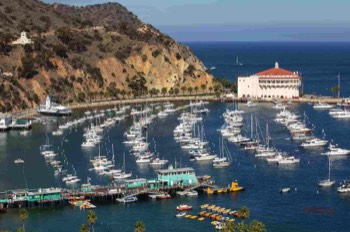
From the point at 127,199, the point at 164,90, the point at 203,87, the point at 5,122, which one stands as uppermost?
the point at 203,87

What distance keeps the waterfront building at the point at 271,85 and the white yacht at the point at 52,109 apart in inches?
1788

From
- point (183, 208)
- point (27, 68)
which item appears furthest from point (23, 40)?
point (183, 208)

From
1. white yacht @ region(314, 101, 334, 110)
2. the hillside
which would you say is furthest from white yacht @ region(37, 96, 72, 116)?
white yacht @ region(314, 101, 334, 110)

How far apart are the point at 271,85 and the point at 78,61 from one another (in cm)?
4562

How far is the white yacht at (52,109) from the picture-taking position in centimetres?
13938

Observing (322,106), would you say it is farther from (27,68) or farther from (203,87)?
(27,68)

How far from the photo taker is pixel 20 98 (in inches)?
5659

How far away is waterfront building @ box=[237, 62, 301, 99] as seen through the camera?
6398 inches

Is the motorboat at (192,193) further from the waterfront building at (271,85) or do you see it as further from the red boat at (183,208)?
the waterfront building at (271,85)

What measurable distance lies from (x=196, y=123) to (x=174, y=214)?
195 ft

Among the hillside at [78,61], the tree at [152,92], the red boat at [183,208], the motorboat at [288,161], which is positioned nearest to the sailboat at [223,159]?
the motorboat at [288,161]

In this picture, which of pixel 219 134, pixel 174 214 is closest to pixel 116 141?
pixel 219 134

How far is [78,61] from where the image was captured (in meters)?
168

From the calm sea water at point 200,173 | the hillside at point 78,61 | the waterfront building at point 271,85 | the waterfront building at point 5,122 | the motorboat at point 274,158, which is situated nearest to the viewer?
the calm sea water at point 200,173
